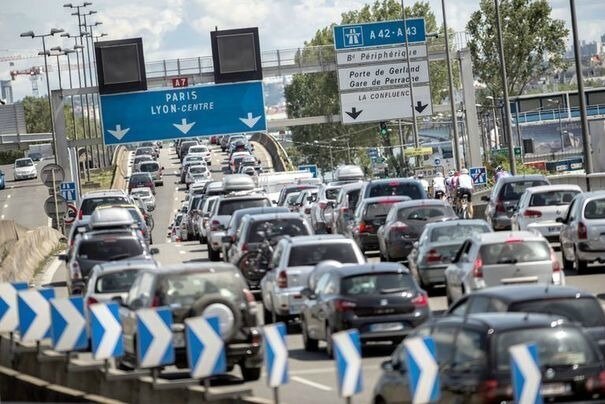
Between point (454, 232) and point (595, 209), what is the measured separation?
3.33m

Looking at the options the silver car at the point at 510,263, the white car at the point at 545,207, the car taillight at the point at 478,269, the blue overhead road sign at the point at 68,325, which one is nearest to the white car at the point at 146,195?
the white car at the point at 545,207

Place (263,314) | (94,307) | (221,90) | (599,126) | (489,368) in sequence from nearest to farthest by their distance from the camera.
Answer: (489,368) < (94,307) < (263,314) < (221,90) < (599,126)

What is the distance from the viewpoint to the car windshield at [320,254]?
27828 millimetres

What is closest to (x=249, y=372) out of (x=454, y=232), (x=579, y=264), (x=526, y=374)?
(x=526, y=374)

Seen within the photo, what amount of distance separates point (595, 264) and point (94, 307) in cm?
1707

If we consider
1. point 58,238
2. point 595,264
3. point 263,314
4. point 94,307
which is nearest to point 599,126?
A: point 58,238

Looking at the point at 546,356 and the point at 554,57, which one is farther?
the point at 554,57

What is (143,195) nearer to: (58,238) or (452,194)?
(58,238)

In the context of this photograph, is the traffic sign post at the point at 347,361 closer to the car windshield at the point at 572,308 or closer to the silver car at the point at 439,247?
the car windshield at the point at 572,308

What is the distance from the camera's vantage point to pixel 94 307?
21.1 metres

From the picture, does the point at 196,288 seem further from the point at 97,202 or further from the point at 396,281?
the point at 97,202

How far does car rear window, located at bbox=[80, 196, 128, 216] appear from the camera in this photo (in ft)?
171

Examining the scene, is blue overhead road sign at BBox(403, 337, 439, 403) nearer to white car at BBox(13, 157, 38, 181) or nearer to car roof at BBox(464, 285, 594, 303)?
car roof at BBox(464, 285, 594, 303)

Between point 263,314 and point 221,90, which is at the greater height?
point 221,90
